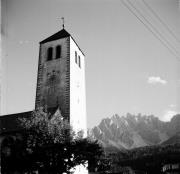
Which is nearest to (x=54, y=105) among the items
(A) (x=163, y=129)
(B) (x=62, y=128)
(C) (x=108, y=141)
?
(B) (x=62, y=128)

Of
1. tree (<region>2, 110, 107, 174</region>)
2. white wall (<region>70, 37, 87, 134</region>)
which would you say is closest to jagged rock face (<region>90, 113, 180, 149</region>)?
white wall (<region>70, 37, 87, 134</region>)

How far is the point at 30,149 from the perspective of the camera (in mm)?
18344

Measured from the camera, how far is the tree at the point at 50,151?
1838 cm

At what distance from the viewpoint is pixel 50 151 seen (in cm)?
1892

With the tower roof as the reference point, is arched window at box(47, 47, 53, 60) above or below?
below

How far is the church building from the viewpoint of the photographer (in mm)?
28234

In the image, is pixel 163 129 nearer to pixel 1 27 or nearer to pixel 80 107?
pixel 80 107

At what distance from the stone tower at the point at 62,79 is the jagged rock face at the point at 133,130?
95.4 meters

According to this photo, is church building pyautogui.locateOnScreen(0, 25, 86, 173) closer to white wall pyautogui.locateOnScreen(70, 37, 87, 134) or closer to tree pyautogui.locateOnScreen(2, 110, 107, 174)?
white wall pyautogui.locateOnScreen(70, 37, 87, 134)

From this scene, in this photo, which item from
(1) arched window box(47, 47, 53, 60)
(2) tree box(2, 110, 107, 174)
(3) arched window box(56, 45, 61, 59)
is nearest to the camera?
(2) tree box(2, 110, 107, 174)

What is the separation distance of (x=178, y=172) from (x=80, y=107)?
1561 cm

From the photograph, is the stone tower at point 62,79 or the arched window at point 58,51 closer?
the stone tower at point 62,79

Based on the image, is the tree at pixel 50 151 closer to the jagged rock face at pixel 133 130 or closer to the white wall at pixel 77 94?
the white wall at pixel 77 94

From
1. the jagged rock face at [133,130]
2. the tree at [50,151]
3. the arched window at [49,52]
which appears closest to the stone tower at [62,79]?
the arched window at [49,52]
